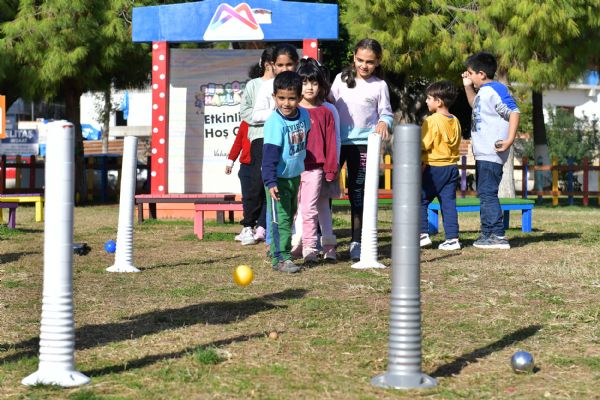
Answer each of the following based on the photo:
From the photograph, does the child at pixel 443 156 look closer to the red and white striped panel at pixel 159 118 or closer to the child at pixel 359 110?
the child at pixel 359 110

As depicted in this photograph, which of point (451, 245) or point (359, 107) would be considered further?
point (451, 245)

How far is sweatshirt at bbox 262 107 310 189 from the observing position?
8.12 m

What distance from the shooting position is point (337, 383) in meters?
4.34

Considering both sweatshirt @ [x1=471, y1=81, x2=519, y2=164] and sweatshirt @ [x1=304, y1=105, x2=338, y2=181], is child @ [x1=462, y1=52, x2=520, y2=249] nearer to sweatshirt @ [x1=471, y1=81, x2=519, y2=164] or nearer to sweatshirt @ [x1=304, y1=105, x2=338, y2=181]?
sweatshirt @ [x1=471, y1=81, x2=519, y2=164]

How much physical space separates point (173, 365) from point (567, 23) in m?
18.7

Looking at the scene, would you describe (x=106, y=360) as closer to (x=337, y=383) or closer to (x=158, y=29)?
(x=337, y=383)

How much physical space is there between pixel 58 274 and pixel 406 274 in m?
1.45

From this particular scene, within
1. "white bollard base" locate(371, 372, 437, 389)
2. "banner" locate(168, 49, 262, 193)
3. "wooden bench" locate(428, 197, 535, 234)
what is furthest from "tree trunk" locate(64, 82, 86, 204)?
"white bollard base" locate(371, 372, 437, 389)

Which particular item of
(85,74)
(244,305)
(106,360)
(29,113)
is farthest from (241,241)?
(29,113)

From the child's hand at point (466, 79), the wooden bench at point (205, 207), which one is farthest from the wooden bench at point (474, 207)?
the wooden bench at point (205, 207)

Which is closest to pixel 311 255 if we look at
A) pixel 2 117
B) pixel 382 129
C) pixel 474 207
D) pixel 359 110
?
pixel 382 129

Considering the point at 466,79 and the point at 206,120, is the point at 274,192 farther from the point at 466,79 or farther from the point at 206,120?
the point at 206,120

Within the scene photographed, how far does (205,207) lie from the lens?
12055mm

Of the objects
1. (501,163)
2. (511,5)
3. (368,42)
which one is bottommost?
(501,163)
